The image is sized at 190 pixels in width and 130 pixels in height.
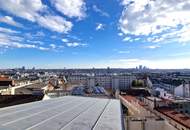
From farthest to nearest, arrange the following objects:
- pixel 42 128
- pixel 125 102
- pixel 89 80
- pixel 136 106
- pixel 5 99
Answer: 1. pixel 89 80
2. pixel 125 102
3. pixel 136 106
4. pixel 5 99
5. pixel 42 128

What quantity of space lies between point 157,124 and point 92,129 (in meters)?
16.8

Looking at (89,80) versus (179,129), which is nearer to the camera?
(179,129)

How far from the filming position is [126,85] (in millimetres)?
122188

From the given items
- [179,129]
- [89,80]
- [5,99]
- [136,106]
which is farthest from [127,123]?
[89,80]

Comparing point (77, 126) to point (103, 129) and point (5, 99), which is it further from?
point (5, 99)

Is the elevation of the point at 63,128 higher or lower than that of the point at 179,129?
higher

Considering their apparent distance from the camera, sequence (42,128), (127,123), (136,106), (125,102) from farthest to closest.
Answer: (125,102)
(136,106)
(127,123)
(42,128)

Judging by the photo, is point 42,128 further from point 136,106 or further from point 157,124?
point 136,106

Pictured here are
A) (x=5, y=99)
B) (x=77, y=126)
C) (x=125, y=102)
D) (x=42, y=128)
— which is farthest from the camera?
(x=125, y=102)

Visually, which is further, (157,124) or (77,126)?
(157,124)

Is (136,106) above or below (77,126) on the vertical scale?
below

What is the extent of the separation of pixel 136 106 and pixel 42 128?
3212 centimetres

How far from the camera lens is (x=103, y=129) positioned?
8781mm

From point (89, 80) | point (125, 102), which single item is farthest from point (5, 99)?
point (89, 80)
